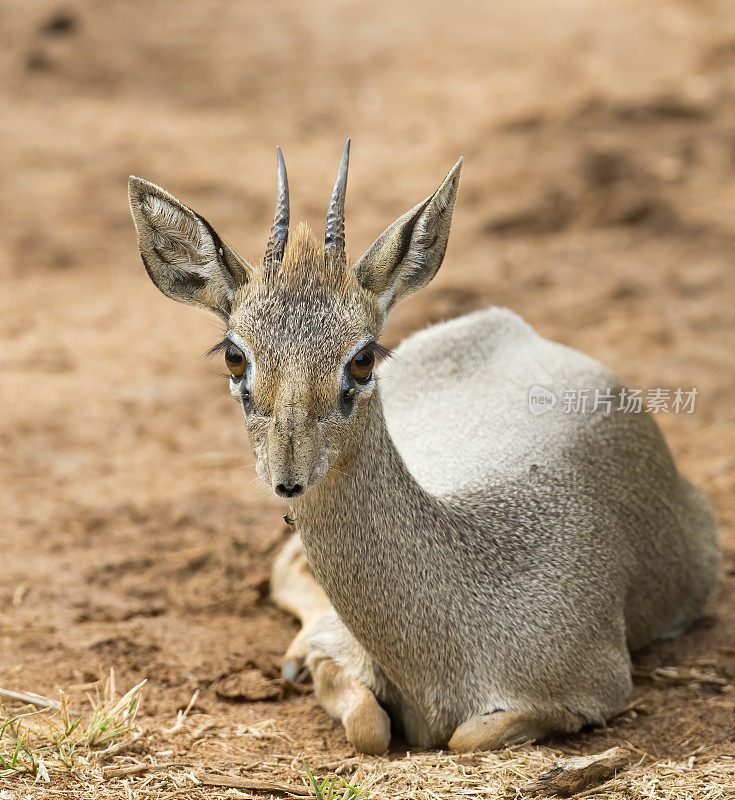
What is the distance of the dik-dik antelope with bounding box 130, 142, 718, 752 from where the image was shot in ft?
13.7

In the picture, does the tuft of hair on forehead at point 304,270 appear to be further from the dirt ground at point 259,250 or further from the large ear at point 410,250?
the dirt ground at point 259,250

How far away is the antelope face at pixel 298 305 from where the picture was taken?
4004mm

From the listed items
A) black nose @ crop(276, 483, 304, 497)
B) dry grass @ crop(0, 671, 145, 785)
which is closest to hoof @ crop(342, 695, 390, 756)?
dry grass @ crop(0, 671, 145, 785)

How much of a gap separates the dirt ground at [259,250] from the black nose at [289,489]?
130 cm

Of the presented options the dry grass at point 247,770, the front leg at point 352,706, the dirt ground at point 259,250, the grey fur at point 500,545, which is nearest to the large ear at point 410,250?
the grey fur at point 500,545

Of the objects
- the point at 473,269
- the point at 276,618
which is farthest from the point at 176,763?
the point at 473,269

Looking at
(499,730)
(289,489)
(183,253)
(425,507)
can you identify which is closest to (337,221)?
(183,253)

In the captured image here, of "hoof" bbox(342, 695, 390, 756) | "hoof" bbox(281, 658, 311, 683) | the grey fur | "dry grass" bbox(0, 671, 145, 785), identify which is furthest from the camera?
"hoof" bbox(281, 658, 311, 683)

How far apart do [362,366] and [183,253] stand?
982mm

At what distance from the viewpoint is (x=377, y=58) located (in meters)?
15.0

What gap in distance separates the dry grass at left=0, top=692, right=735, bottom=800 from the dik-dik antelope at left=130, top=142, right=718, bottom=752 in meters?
0.21

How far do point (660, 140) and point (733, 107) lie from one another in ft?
3.90

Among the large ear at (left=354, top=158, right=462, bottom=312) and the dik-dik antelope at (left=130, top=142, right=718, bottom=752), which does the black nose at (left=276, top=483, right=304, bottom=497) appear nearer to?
the dik-dik antelope at (left=130, top=142, right=718, bottom=752)

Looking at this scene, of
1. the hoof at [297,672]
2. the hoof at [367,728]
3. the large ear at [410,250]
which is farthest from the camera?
the hoof at [297,672]
